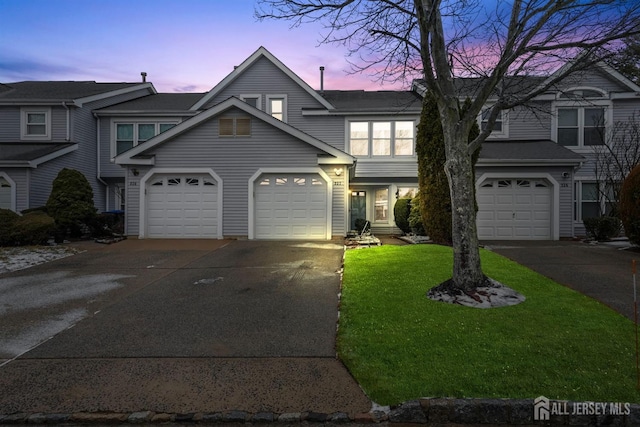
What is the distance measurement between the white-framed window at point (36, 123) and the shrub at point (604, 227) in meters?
23.0

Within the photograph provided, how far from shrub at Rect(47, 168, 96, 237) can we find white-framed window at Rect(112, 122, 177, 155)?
15.4 ft

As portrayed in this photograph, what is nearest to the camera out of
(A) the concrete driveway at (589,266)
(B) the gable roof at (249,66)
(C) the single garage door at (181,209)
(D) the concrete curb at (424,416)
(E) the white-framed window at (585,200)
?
(D) the concrete curb at (424,416)

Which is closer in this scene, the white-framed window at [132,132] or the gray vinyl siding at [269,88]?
the gray vinyl siding at [269,88]

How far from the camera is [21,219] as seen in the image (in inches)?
555

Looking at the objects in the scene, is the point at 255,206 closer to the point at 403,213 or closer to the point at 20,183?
the point at 403,213

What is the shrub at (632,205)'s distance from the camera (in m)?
11.6

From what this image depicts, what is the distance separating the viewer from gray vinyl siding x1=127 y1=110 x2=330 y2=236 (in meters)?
15.6

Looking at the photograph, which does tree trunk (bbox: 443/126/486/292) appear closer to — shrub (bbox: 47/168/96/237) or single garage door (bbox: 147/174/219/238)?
single garage door (bbox: 147/174/219/238)

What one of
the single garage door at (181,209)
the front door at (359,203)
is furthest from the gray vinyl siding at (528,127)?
the single garage door at (181,209)

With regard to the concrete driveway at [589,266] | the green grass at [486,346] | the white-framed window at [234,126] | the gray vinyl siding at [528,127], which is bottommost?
the green grass at [486,346]

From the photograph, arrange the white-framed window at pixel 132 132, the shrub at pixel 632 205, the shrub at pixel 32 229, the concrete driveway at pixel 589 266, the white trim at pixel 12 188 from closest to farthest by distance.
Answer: the concrete driveway at pixel 589 266, the shrub at pixel 632 205, the shrub at pixel 32 229, the white trim at pixel 12 188, the white-framed window at pixel 132 132

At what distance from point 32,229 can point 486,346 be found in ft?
47.7

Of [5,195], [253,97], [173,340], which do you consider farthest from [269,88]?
[173,340]

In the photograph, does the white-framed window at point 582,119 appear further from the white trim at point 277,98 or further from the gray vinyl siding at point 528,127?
the white trim at point 277,98
